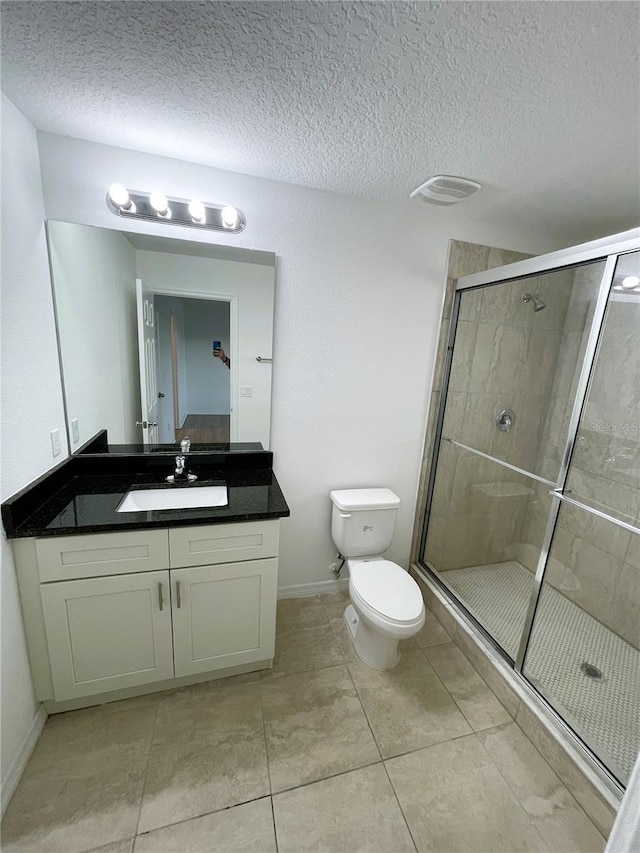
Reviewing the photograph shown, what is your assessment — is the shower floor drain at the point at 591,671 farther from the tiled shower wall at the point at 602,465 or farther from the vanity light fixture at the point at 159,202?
the vanity light fixture at the point at 159,202

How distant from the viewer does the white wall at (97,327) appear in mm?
1448

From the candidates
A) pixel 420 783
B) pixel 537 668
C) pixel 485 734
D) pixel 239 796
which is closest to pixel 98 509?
pixel 239 796

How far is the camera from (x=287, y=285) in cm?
173

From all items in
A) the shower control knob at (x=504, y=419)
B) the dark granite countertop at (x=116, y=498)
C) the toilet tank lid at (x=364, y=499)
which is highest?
the shower control knob at (x=504, y=419)

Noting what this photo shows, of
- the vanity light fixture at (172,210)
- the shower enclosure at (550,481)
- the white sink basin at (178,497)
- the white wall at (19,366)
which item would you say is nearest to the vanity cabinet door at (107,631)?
the white wall at (19,366)

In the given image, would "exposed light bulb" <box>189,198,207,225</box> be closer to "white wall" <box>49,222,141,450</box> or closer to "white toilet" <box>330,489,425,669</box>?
"white wall" <box>49,222,141,450</box>

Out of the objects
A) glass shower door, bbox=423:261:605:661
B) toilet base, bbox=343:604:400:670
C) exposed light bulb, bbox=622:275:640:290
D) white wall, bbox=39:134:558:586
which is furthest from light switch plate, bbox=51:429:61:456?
exposed light bulb, bbox=622:275:640:290

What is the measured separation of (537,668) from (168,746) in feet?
5.58

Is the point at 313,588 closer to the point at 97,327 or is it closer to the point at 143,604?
the point at 143,604

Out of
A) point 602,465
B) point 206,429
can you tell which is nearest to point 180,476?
point 206,429

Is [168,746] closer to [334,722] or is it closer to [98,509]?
[334,722]

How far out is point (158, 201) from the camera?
146cm

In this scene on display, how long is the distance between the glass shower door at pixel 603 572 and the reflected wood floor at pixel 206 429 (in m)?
1.63

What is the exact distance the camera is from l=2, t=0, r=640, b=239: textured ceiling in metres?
0.81
